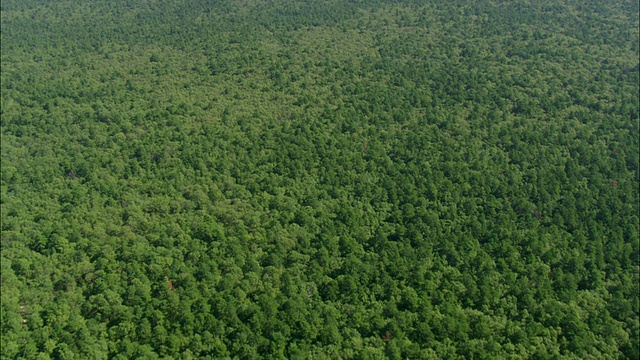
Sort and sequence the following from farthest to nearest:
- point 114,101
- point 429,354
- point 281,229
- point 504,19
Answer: point 504,19 < point 114,101 < point 281,229 < point 429,354

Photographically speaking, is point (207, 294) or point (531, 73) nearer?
point (207, 294)

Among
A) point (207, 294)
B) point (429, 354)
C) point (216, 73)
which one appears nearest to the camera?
point (429, 354)

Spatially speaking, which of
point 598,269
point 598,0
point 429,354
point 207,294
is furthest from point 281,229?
point 598,0

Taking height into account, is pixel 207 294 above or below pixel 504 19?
below

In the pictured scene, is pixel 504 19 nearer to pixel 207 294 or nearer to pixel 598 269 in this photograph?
pixel 598 269

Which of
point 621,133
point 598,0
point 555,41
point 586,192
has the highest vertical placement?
point 598,0

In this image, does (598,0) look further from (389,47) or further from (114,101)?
(114,101)
